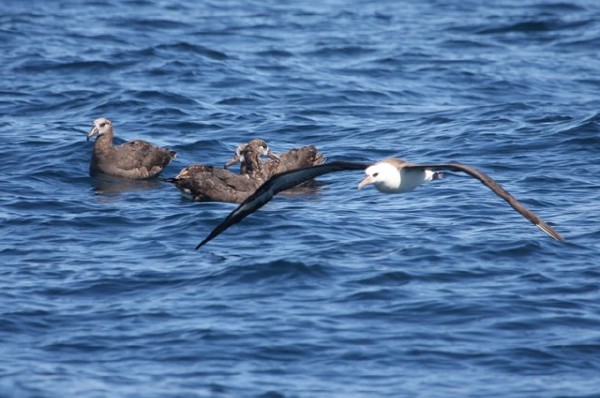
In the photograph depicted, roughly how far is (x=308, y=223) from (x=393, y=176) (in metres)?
2.28

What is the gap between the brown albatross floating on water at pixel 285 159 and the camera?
16609 millimetres

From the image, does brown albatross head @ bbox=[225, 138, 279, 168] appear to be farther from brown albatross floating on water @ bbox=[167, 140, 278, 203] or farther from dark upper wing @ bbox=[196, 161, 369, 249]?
dark upper wing @ bbox=[196, 161, 369, 249]

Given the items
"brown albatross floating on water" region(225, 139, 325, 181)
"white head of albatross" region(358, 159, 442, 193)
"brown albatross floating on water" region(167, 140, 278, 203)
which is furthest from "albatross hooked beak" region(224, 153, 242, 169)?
"white head of albatross" region(358, 159, 442, 193)

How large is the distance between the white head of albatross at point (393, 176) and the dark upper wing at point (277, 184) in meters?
0.18

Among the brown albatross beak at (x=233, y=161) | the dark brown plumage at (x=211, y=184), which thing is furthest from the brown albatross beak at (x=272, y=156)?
the dark brown plumage at (x=211, y=184)

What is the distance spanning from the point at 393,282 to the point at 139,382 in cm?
328

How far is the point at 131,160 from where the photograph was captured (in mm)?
16891

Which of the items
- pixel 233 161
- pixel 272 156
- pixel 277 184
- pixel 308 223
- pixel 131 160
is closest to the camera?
pixel 277 184

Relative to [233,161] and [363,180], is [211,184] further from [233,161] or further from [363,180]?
[363,180]

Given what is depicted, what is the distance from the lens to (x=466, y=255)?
13.1 m

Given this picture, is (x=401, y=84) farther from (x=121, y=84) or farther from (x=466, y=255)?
(x=466, y=255)

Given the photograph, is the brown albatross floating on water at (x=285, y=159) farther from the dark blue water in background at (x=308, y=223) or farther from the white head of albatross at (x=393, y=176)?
the white head of albatross at (x=393, y=176)

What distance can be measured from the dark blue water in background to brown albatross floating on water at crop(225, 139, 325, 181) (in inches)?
23.9

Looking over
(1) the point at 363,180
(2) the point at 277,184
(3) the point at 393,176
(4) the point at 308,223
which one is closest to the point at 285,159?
(4) the point at 308,223
